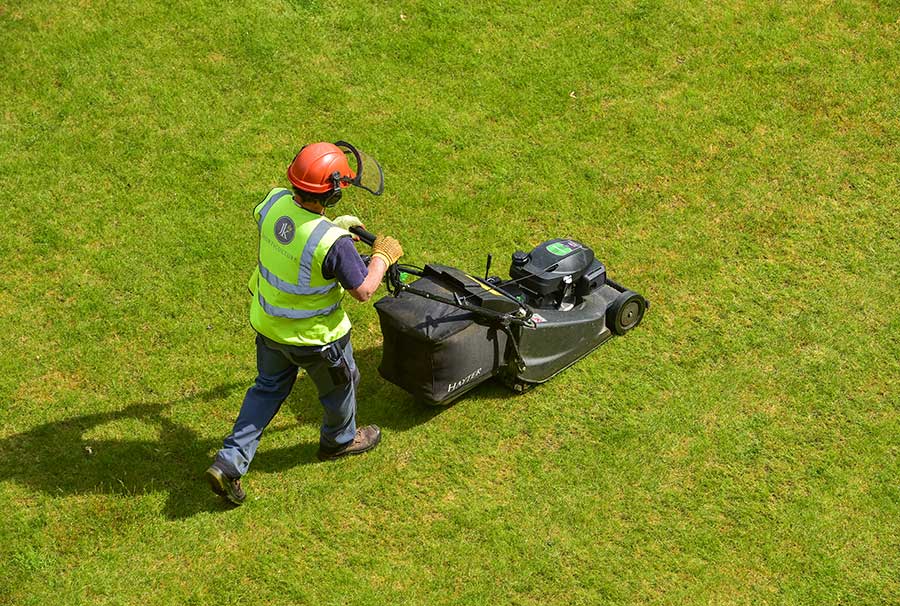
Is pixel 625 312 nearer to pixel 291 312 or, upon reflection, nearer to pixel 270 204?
pixel 291 312

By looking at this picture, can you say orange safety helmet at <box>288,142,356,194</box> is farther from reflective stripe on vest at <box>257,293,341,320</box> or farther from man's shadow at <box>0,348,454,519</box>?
man's shadow at <box>0,348,454,519</box>

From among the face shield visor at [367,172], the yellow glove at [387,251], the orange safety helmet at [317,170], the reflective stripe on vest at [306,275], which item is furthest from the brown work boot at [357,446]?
the orange safety helmet at [317,170]

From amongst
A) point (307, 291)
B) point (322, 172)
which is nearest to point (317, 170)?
point (322, 172)

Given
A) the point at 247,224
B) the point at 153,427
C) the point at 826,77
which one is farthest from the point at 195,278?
the point at 826,77

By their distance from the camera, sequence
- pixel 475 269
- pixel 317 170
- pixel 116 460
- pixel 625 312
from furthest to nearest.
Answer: pixel 475 269, pixel 625 312, pixel 116 460, pixel 317 170

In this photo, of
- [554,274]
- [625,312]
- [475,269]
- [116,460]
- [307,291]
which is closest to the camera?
[307,291]

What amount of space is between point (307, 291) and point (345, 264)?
0.91ft

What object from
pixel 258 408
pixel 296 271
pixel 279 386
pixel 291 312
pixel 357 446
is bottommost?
pixel 357 446

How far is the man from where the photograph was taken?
4703mm

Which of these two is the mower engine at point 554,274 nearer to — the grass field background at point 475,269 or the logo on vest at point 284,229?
the grass field background at point 475,269

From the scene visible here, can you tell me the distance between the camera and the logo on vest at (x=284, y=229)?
4.73 meters

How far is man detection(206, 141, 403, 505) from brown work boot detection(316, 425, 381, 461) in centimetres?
11

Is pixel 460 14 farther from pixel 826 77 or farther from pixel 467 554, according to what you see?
pixel 467 554

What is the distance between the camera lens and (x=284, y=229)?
475 cm
